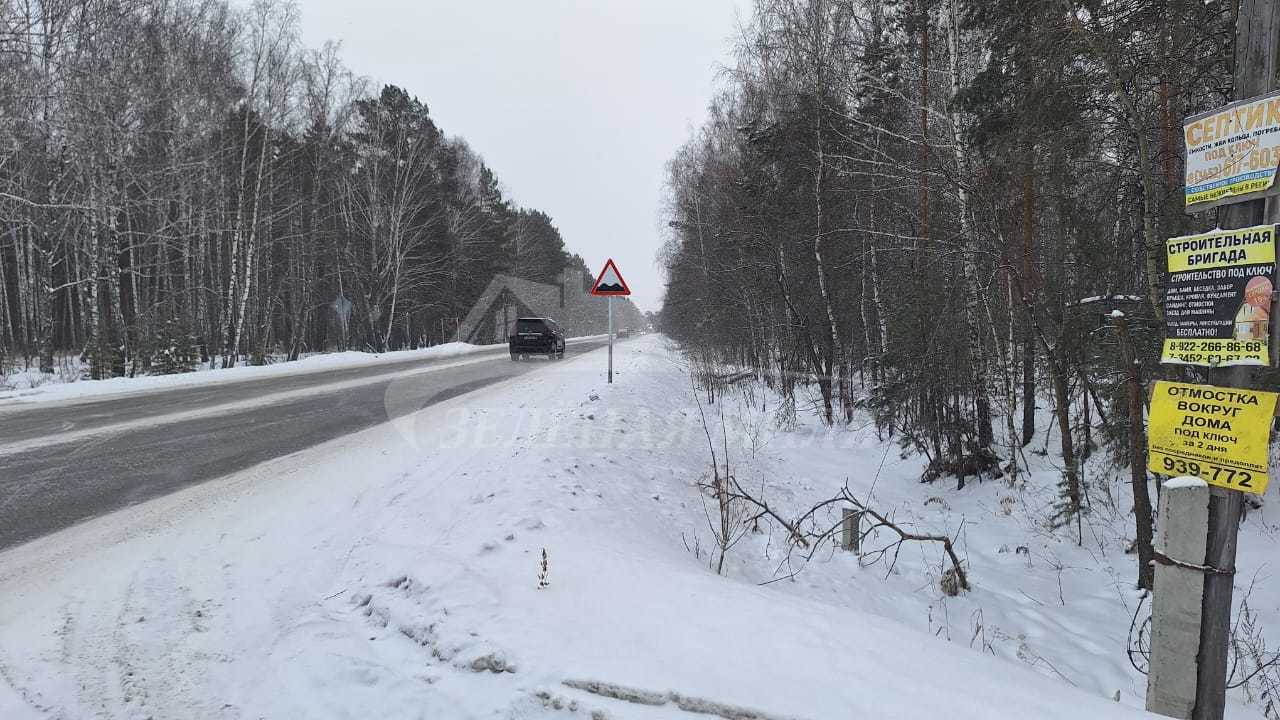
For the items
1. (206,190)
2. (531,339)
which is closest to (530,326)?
(531,339)

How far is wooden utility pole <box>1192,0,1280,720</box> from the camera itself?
2391 millimetres

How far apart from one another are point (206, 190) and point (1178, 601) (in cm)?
2534

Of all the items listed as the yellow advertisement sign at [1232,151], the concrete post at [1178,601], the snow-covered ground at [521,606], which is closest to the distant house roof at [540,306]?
the snow-covered ground at [521,606]

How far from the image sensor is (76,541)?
3721 millimetres

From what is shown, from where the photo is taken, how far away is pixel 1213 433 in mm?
2402

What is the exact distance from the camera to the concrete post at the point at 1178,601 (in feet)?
8.04

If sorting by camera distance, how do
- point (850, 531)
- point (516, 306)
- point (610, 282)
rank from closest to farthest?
point (850, 531) < point (610, 282) < point (516, 306)

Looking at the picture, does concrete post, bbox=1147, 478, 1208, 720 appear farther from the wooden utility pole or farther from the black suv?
the black suv

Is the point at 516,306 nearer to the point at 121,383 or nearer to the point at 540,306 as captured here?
the point at 540,306

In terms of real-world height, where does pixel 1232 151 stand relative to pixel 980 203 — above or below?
below

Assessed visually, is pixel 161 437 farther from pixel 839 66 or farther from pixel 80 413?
pixel 839 66

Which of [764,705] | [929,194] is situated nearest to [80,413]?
[764,705]

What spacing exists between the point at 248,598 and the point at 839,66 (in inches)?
466

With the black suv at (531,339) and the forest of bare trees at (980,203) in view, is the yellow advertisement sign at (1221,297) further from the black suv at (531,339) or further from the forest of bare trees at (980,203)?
the black suv at (531,339)
